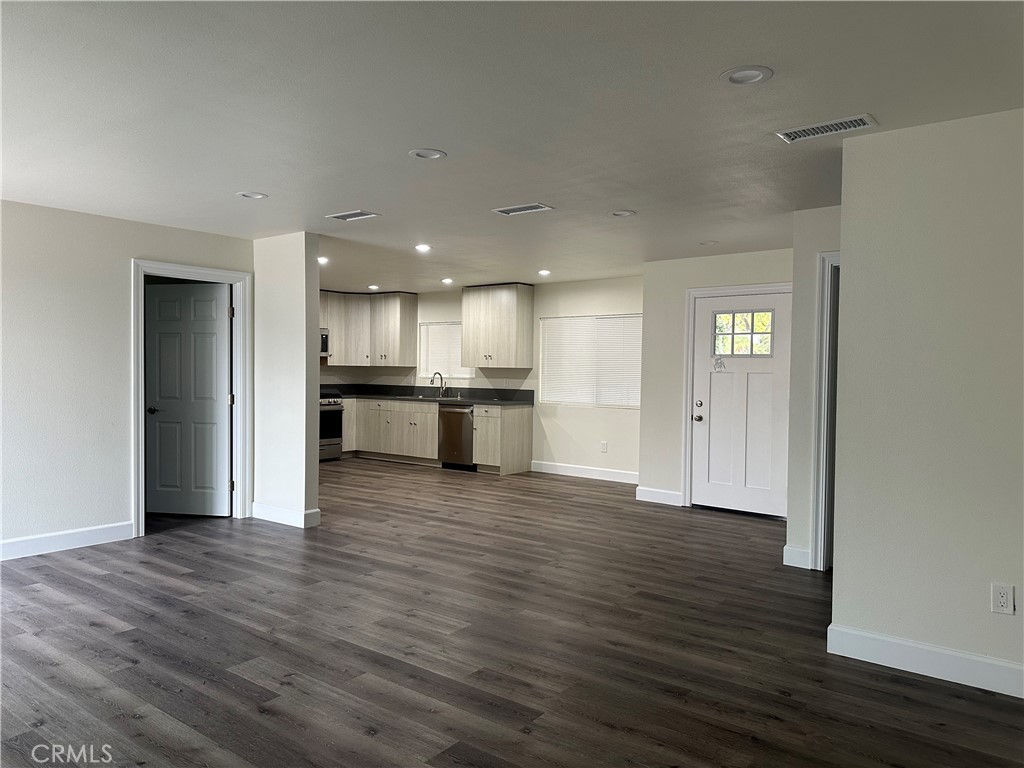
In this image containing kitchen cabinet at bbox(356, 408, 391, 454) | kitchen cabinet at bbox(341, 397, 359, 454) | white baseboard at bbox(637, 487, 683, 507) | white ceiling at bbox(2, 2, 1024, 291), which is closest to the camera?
white ceiling at bbox(2, 2, 1024, 291)

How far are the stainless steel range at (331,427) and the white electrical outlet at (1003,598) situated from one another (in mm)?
8236

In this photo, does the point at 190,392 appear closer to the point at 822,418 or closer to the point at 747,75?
the point at 822,418

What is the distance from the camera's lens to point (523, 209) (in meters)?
4.79

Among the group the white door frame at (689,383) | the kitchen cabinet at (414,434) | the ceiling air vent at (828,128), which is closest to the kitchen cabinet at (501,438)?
the kitchen cabinet at (414,434)

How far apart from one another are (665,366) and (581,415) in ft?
6.08

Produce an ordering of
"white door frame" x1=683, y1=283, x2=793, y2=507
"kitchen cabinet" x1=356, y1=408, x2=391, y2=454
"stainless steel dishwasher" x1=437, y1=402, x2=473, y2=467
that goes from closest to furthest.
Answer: "white door frame" x1=683, y1=283, x2=793, y2=507 → "stainless steel dishwasher" x1=437, y1=402, x2=473, y2=467 → "kitchen cabinet" x1=356, y1=408, x2=391, y2=454

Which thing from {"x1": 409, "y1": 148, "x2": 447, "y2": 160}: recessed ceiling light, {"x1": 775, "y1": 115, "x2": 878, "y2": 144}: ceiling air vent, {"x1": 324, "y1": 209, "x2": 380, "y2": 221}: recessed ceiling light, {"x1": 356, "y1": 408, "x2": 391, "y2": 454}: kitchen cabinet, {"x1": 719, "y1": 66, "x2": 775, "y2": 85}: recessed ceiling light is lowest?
{"x1": 356, "y1": 408, "x2": 391, "y2": 454}: kitchen cabinet

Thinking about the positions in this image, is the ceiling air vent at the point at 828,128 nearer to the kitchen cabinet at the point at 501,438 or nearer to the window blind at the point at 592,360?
the window blind at the point at 592,360

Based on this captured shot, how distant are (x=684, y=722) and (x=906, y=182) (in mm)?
2553

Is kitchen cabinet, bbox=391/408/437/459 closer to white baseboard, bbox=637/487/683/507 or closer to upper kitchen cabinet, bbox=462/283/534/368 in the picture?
upper kitchen cabinet, bbox=462/283/534/368

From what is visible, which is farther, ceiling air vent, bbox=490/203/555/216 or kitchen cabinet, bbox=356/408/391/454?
kitchen cabinet, bbox=356/408/391/454

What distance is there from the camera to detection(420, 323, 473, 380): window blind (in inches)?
392

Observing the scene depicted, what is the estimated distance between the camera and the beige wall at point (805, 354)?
4.66 metres

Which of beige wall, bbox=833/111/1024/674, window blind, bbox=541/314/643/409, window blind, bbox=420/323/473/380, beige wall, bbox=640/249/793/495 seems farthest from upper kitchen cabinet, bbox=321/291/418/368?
beige wall, bbox=833/111/1024/674
